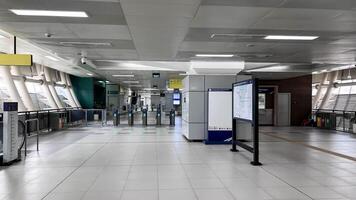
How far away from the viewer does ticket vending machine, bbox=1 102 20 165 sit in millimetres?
6133

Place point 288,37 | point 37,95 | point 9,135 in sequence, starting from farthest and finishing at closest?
point 37,95 < point 288,37 < point 9,135

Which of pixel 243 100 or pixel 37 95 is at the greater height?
pixel 37 95

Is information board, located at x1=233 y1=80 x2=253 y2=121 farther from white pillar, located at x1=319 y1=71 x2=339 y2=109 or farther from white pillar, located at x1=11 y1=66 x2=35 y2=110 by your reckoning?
white pillar, located at x1=319 y1=71 x2=339 y2=109

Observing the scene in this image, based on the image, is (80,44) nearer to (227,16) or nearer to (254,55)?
(227,16)

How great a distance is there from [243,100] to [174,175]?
3.08 m

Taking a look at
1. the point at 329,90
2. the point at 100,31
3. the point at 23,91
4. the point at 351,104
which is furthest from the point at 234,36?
the point at 329,90

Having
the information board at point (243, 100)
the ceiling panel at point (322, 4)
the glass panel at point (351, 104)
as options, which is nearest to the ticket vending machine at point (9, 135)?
the information board at point (243, 100)

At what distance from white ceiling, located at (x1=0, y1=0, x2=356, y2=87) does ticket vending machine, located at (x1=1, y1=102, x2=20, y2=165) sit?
180cm

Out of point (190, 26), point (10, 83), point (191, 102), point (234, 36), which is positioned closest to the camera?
point (190, 26)

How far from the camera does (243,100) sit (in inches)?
291

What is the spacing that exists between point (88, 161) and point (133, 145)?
96.3 inches

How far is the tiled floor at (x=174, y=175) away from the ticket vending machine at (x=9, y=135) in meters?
0.29

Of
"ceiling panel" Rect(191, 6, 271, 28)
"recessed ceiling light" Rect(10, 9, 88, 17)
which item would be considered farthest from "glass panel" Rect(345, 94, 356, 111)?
"recessed ceiling light" Rect(10, 9, 88, 17)

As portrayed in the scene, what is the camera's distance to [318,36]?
6.73 metres
